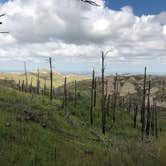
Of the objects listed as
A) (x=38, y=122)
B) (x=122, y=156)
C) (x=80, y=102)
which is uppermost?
(x=122, y=156)

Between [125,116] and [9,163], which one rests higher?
[9,163]

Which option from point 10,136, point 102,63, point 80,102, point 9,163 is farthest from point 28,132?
point 80,102

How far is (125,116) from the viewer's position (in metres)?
93.8

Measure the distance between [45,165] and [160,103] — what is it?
194m

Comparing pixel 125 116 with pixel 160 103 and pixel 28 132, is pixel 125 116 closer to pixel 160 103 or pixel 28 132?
pixel 28 132

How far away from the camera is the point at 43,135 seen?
20.8 meters

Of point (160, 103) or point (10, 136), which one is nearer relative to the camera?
point (10, 136)

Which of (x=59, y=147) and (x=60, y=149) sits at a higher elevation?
(x=60, y=149)

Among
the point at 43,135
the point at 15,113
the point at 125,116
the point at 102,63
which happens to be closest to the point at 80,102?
the point at 125,116

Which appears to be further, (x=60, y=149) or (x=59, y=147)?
(x=59, y=147)

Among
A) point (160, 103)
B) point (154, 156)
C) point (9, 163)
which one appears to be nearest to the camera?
point (154, 156)

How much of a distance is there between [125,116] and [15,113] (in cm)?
6881

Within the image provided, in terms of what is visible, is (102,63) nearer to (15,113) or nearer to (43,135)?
(15,113)

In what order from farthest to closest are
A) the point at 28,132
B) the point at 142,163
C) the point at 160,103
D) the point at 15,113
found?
the point at 160,103 < the point at 15,113 < the point at 28,132 < the point at 142,163
